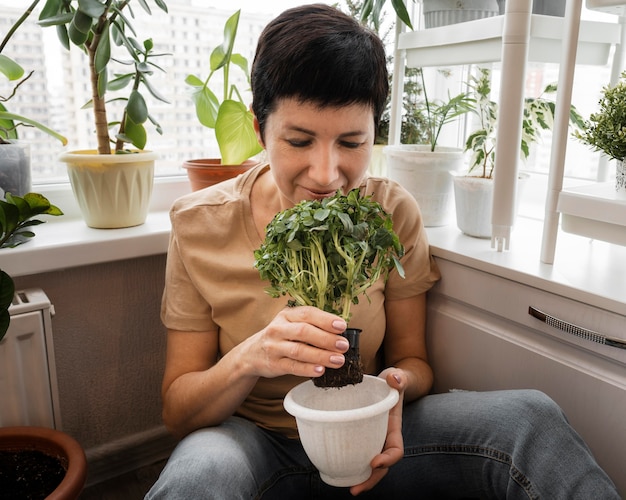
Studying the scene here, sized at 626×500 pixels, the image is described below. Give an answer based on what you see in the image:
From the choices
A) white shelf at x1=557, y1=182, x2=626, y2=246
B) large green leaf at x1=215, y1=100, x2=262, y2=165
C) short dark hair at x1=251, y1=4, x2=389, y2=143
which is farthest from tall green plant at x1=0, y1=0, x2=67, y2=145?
white shelf at x1=557, y1=182, x2=626, y2=246

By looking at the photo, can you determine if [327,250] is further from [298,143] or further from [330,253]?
[298,143]

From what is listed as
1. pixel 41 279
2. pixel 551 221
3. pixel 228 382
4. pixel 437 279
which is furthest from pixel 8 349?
pixel 551 221

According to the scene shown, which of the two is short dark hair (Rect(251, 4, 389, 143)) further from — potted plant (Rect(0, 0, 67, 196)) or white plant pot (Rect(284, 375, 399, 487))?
potted plant (Rect(0, 0, 67, 196))

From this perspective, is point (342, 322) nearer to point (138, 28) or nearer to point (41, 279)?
point (41, 279)

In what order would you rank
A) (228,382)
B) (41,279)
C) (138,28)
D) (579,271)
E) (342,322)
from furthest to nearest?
1. (138,28)
2. (41,279)
3. (579,271)
4. (228,382)
5. (342,322)

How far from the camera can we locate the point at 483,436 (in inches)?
38.9

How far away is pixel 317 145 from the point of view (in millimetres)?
955

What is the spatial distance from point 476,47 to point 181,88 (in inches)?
34.9

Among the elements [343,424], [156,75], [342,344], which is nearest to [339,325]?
[342,344]

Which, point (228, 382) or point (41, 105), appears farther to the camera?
point (41, 105)

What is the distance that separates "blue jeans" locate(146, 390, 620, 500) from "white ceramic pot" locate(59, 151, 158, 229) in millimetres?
623

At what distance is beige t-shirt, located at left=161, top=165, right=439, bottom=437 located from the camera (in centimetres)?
109

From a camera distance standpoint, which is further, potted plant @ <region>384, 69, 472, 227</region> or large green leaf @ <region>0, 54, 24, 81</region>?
potted plant @ <region>384, 69, 472, 227</region>

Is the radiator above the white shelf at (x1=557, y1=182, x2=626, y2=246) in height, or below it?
below
